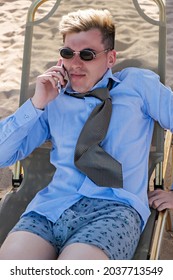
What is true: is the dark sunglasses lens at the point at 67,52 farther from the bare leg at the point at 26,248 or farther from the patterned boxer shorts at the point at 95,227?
the bare leg at the point at 26,248

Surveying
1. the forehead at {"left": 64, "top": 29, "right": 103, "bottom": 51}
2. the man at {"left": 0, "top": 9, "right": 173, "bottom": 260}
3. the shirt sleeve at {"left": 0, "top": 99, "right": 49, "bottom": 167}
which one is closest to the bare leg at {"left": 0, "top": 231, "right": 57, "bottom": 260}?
the man at {"left": 0, "top": 9, "right": 173, "bottom": 260}

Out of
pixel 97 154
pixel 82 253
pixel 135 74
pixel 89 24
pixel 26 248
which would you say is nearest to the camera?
pixel 82 253

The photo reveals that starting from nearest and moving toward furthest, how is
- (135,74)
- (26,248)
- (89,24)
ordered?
1. (26,248)
2. (89,24)
3. (135,74)

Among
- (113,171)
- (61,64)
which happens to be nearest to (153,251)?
(113,171)

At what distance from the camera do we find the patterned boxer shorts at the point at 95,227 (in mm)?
2449

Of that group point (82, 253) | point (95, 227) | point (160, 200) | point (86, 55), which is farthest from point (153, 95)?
point (82, 253)

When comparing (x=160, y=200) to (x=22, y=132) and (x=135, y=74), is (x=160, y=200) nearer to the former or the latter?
(x=135, y=74)

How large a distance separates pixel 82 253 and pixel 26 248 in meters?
0.27

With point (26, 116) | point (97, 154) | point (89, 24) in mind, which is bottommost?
point (97, 154)

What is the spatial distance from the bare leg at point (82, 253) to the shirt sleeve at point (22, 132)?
2.37 ft

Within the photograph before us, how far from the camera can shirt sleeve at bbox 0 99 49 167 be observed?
2877 mm

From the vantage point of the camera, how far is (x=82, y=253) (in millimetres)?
2352

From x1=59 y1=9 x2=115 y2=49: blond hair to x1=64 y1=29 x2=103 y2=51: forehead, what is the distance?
0.02 m
